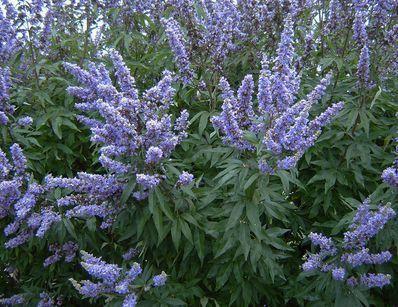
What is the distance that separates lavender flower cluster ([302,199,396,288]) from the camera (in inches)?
152

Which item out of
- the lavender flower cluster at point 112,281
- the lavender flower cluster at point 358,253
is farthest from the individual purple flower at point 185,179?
the lavender flower cluster at point 358,253

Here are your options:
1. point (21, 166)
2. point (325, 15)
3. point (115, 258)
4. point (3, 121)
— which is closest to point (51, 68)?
point (3, 121)

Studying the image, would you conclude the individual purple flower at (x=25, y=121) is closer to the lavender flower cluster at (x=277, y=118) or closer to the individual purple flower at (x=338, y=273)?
the lavender flower cluster at (x=277, y=118)

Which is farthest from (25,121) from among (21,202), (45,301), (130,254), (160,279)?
(160,279)

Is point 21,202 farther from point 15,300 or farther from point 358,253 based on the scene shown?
point 358,253

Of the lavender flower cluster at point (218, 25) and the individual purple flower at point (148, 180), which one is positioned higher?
the lavender flower cluster at point (218, 25)

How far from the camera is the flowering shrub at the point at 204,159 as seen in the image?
3.94 metres

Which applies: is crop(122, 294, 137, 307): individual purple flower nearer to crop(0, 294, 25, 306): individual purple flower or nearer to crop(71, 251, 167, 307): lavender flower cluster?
crop(71, 251, 167, 307): lavender flower cluster

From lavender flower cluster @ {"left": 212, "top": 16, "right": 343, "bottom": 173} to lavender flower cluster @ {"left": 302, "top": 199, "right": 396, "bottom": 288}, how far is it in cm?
75

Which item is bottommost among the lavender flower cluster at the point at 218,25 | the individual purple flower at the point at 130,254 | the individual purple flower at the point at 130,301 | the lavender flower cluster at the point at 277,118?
the individual purple flower at the point at 130,301

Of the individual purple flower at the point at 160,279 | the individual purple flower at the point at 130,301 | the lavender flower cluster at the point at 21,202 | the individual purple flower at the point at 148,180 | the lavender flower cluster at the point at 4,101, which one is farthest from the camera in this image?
the lavender flower cluster at the point at 4,101

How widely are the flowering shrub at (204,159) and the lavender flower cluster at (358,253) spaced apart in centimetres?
1

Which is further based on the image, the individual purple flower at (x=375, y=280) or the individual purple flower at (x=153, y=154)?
the individual purple flower at (x=375, y=280)

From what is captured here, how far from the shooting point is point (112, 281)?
3.97 metres
